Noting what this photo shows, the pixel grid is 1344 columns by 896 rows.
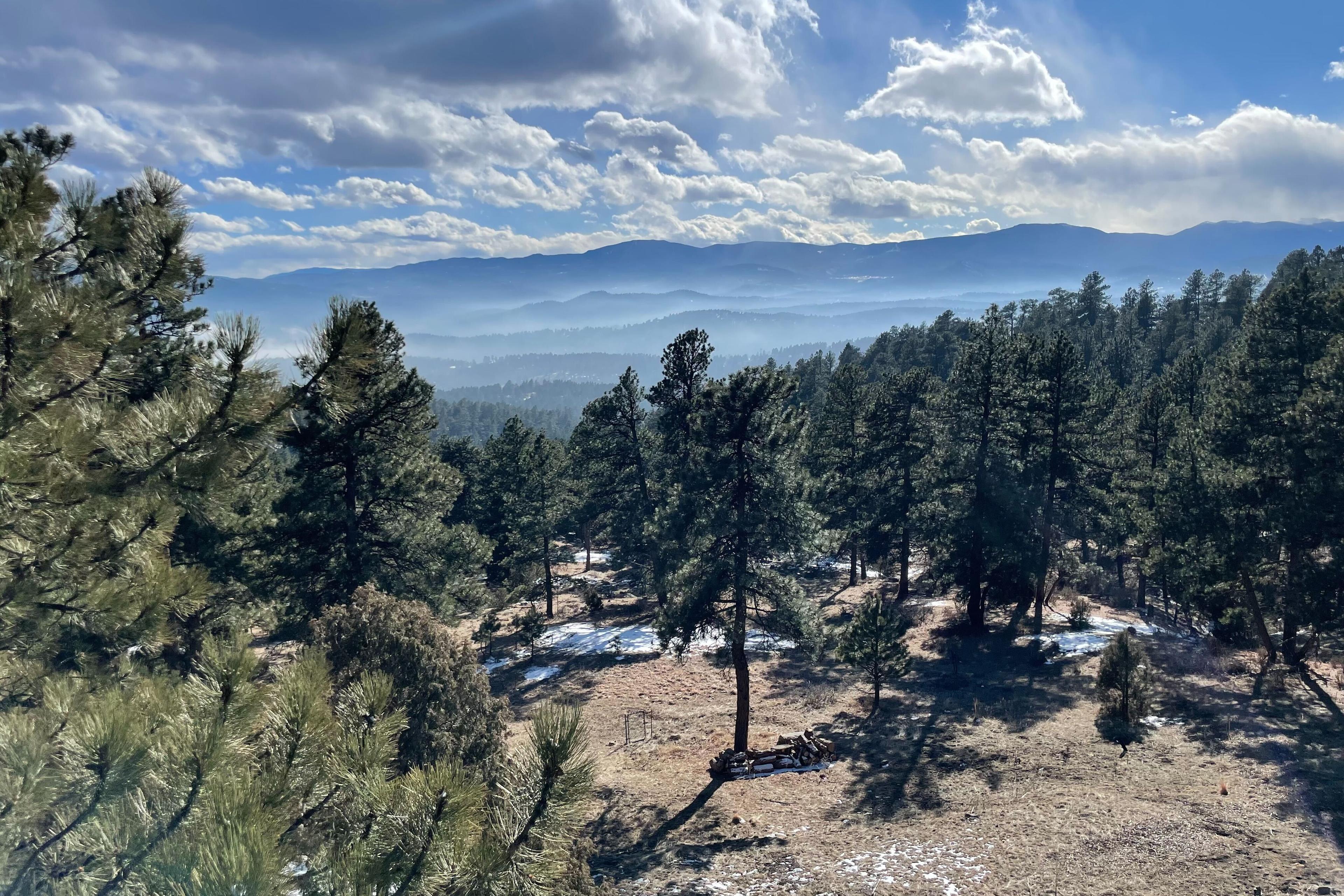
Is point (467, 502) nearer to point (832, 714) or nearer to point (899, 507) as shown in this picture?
point (899, 507)

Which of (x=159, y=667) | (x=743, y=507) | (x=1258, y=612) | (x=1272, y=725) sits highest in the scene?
(x=159, y=667)

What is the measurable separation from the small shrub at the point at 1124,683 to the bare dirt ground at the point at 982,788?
719 mm

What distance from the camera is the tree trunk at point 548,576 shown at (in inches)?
Result: 1189

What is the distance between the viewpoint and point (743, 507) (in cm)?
1430

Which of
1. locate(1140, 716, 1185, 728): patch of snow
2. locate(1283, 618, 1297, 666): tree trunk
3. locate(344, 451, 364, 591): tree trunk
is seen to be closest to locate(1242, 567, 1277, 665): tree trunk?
locate(1283, 618, 1297, 666): tree trunk

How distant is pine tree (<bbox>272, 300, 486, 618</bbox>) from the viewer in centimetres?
1425

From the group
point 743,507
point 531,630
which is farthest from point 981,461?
point 531,630

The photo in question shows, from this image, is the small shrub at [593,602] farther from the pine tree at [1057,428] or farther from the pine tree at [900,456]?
the pine tree at [1057,428]

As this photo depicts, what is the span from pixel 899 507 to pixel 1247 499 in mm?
12997

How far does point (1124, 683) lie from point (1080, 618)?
A: 987cm

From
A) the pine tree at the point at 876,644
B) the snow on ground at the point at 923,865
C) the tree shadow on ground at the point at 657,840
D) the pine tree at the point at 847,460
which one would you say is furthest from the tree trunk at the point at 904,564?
the snow on ground at the point at 923,865

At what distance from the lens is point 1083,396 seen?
22.6 metres

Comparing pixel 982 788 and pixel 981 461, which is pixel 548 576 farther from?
pixel 982 788

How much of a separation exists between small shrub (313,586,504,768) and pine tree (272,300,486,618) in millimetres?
4497
